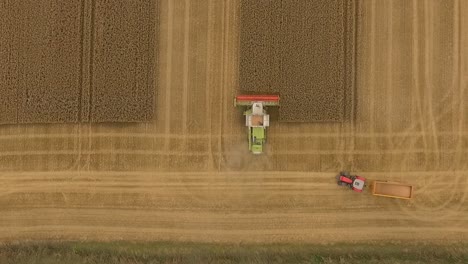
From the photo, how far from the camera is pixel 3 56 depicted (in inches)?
395

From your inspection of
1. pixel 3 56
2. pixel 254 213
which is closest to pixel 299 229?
pixel 254 213

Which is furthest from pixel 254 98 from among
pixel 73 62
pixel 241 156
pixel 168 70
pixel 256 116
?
A: pixel 73 62

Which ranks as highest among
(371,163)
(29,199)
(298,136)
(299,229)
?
(298,136)

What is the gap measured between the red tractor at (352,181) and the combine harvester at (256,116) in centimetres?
207

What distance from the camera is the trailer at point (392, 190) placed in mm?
9695

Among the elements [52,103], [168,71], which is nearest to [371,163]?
[168,71]

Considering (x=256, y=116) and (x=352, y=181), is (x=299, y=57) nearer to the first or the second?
(x=256, y=116)

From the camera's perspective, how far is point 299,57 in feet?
32.7

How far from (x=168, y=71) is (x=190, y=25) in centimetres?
128

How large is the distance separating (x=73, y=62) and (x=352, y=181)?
7.44m

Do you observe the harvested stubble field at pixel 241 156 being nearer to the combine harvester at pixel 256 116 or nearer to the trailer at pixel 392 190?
the trailer at pixel 392 190

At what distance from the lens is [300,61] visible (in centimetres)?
995

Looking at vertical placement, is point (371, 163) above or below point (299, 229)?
above

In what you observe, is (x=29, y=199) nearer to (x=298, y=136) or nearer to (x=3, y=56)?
(x=3, y=56)
